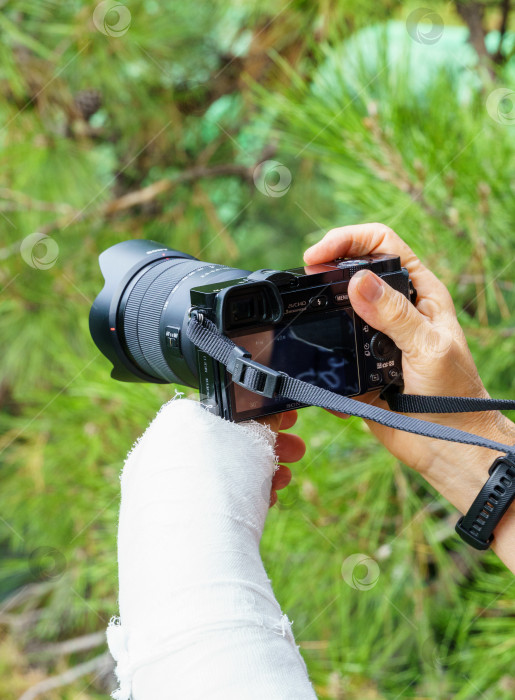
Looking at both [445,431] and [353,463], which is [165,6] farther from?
[445,431]

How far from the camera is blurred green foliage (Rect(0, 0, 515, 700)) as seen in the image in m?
0.54

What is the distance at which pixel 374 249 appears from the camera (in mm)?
464

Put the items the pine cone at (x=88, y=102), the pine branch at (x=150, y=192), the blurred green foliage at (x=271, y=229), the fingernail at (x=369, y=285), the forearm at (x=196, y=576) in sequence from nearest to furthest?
the forearm at (x=196, y=576), the fingernail at (x=369, y=285), the blurred green foliage at (x=271, y=229), the pine branch at (x=150, y=192), the pine cone at (x=88, y=102)

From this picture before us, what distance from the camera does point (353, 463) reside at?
61cm

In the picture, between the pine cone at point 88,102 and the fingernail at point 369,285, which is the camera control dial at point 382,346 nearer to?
the fingernail at point 369,285

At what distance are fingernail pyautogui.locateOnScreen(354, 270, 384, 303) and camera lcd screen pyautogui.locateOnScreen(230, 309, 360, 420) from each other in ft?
0.06

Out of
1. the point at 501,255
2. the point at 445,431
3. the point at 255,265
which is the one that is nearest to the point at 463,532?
the point at 445,431

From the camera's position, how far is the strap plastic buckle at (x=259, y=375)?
0.32 m

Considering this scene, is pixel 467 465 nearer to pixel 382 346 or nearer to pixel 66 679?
pixel 382 346

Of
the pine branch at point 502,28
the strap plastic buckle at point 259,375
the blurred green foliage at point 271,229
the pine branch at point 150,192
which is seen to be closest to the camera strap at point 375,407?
the strap plastic buckle at point 259,375

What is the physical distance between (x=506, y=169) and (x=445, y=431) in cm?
28

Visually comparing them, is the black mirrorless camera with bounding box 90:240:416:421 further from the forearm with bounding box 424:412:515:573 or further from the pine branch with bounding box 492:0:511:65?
→ the pine branch with bounding box 492:0:511:65

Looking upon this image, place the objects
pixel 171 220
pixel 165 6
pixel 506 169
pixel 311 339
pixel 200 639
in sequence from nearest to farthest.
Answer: pixel 200 639
pixel 311 339
pixel 506 169
pixel 165 6
pixel 171 220

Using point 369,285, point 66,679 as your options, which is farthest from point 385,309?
point 66,679
